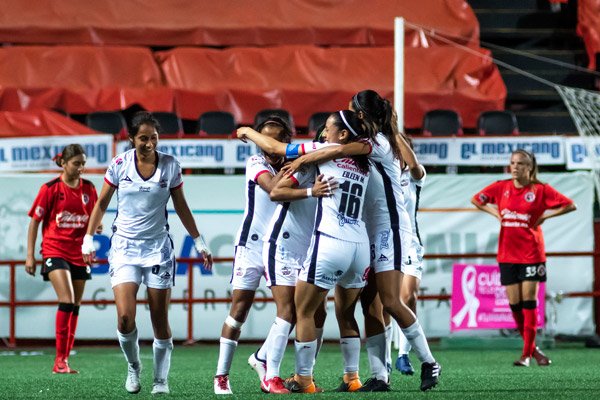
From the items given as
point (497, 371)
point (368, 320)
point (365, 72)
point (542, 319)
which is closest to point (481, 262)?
point (542, 319)

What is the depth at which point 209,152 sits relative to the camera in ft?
55.6

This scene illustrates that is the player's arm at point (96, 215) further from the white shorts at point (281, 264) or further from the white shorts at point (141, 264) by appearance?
the white shorts at point (281, 264)

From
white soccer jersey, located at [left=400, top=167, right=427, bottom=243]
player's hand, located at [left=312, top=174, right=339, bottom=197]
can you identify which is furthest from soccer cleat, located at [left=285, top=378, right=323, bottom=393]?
white soccer jersey, located at [left=400, top=167, right=427, bottom=243]

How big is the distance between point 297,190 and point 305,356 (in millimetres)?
1103

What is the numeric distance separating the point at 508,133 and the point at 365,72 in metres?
2.94

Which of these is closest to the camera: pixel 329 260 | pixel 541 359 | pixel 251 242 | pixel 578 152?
pixel 329 260

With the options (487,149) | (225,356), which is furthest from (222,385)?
(487,149)

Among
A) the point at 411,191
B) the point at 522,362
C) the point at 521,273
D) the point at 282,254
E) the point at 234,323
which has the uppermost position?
the point at 411,191

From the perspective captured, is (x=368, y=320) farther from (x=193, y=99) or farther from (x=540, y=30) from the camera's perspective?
(x=540, y=30)

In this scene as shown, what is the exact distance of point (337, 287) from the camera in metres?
8.87

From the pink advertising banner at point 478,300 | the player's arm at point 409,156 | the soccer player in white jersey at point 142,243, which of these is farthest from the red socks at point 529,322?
the soccer player in white jersey at point 142,243

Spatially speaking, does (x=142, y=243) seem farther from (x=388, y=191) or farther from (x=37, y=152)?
(x=37, y=152)

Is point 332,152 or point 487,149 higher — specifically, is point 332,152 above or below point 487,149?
below

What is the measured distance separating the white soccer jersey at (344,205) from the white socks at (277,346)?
0.82 meters
